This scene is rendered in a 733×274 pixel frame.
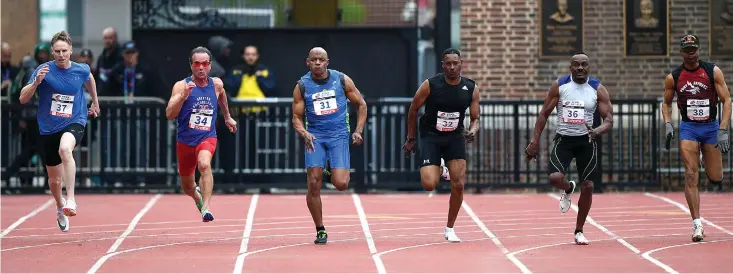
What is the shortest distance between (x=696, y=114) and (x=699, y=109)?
0.06 metres

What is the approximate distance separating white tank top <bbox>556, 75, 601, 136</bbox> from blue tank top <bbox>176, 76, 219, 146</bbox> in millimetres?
3299

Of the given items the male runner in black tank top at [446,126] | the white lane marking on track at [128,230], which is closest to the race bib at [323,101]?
the male runner in black tank top at [446,126]

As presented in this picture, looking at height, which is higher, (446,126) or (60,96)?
(60,96)

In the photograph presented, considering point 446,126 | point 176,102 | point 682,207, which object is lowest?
point 682,207

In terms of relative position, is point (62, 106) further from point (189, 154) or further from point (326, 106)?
point (326, 106)

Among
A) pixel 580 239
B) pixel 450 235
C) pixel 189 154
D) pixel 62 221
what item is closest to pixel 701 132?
pixel 580 239

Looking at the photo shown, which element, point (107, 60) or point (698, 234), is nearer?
point (698, 234)

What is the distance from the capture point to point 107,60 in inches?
952

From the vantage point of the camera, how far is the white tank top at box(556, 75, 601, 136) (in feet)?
51.8

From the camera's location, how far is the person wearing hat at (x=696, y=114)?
1611 cm

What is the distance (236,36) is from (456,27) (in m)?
3.50

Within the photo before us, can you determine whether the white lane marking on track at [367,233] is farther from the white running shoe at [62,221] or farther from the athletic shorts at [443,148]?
the white running shoe at [62,221]

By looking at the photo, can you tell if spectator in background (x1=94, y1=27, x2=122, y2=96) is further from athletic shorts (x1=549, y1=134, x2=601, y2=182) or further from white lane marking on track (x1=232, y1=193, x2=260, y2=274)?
athletic shorts (x1=549, y1=134, x2=601, y2=182)

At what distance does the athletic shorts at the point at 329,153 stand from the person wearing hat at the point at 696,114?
3.09m
